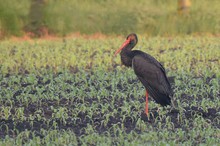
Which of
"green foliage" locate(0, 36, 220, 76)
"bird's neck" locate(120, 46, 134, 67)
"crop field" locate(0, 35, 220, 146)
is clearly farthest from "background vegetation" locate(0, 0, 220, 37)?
"bird's neck" locate(120, 46, 134, 67)

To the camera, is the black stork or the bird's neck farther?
the bird's neck

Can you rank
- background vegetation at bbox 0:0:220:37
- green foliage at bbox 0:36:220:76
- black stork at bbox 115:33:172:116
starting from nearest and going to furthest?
black stork at bbox 115:33:172:116, green foliage at bbox 0:36:220:76, background vegetation at bbox 0:0:220:37

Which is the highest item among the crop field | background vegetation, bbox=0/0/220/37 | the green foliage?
background vegetation, bbox=0/0/220/37

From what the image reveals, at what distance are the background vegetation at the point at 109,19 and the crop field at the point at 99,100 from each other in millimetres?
3508

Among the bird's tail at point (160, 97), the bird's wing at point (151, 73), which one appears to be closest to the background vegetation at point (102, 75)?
the bird's tail at point (160, 97)

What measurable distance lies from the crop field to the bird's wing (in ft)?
1.09

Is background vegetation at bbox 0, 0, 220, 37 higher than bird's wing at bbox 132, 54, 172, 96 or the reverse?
higher

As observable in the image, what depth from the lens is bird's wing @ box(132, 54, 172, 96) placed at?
386 inches

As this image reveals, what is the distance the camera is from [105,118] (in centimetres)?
948

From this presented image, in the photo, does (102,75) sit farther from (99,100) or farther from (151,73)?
(151,73)

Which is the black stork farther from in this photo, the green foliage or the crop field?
the green foliage

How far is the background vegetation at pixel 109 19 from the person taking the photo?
20922 millimetres

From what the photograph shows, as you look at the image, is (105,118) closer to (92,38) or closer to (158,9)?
(92,38)

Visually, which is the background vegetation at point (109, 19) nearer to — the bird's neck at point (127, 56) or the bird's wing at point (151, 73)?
the bird's neck at point (127, 56)
